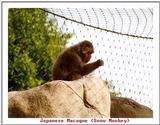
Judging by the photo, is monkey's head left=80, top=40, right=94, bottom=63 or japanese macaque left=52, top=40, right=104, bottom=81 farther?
monkey's head left=80, top=40, right=94, bottom=63

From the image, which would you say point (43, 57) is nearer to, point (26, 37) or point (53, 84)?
point (26, 37)

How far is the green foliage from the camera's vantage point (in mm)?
10195

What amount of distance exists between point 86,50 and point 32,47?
3.97 ft

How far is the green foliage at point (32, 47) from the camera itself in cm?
1020

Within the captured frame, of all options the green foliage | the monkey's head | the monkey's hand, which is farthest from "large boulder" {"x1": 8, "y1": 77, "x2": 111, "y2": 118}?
the green foliage

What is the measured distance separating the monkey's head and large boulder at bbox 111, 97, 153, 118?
0.83m

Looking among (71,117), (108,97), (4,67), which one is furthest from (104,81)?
(4,67)

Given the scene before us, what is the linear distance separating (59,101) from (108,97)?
1010mm

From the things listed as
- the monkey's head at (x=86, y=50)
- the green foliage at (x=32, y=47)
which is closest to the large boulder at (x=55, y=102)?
the monkey's head at (x=86, y=50)

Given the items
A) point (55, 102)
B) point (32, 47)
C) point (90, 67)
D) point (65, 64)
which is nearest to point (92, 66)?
point (90, 67)

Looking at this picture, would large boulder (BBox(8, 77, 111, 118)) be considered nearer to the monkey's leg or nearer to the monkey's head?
the monkey's leg

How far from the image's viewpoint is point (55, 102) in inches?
348

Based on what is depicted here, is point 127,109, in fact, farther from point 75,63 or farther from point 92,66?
point 75,63

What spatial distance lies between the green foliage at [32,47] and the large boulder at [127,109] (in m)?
1.38
